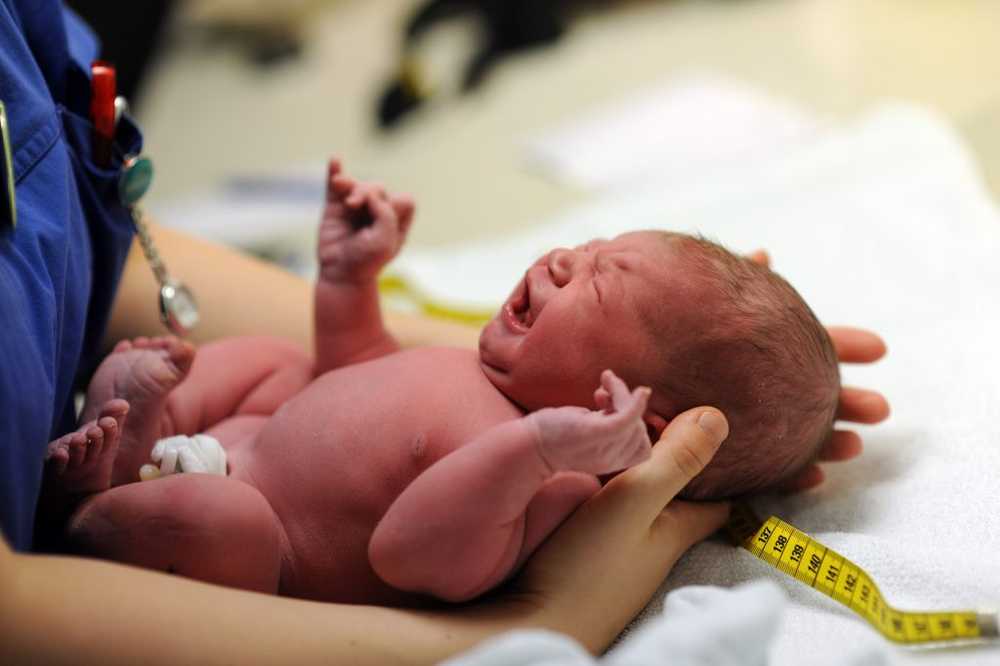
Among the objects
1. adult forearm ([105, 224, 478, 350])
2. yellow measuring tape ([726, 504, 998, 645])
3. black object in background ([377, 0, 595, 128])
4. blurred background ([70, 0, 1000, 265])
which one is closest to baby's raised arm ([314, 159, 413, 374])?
adult forearm ([105, 224, 478, 350])

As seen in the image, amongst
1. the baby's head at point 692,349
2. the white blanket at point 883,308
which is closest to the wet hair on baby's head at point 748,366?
the baby's head at point 692,349

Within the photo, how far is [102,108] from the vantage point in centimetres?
111

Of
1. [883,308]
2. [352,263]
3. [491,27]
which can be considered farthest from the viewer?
[491,27]

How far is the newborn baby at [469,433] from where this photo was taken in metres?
0.92

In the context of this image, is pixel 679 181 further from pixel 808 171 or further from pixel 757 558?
pixel 757 558

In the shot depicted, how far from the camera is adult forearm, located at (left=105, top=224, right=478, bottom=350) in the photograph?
1.38 m

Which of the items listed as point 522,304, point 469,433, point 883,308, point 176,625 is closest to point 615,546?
point 469,433

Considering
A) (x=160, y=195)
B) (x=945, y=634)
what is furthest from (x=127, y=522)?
(x=160, y=195)

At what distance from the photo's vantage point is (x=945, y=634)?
3.06 feet

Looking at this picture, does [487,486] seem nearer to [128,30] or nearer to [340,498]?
[340,498]

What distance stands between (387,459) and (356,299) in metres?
0.27

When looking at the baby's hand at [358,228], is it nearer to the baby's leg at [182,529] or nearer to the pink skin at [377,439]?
the pink skin at [377,439]

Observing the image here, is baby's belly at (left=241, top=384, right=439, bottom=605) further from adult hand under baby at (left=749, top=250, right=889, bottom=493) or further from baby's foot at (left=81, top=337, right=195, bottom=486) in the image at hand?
adult hand under baby at (left=749, top=250, right=889, bottom=493)

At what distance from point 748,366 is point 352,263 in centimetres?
46
